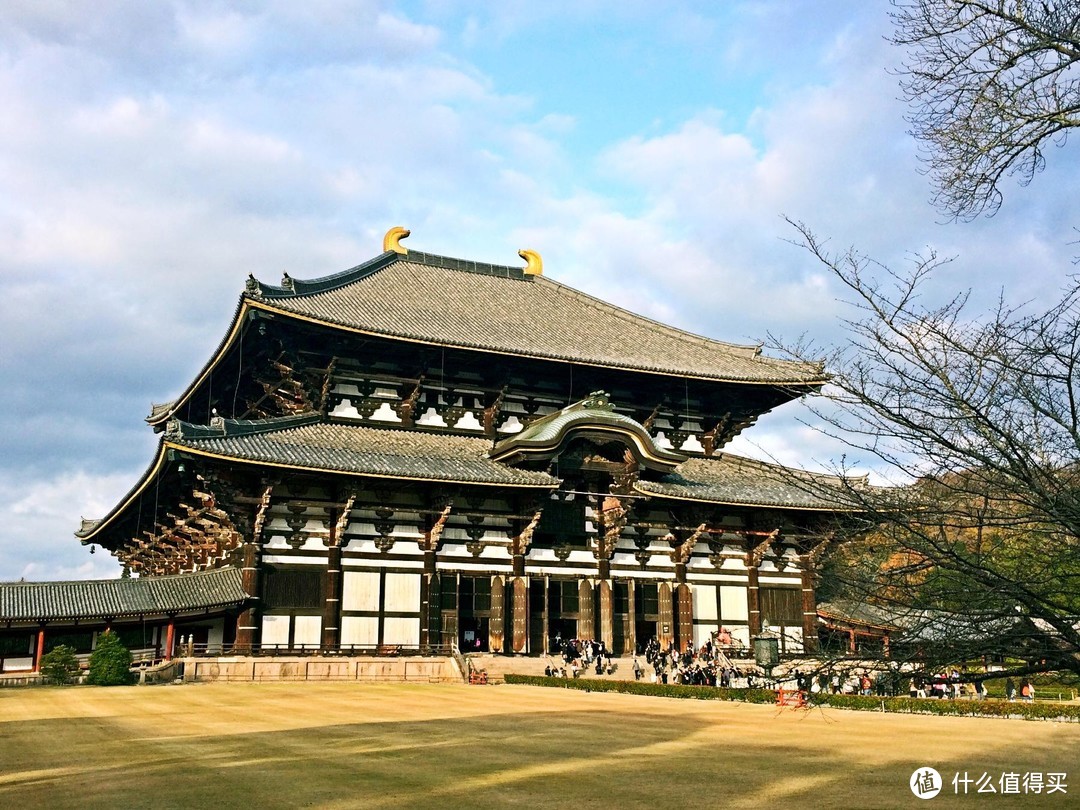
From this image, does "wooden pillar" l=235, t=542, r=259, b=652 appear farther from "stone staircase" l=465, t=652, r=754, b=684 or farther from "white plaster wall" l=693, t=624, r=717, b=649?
"white plaster wall" l=693, t=624, r=717, b=649

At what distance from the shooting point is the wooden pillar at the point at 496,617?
3684 centimetres

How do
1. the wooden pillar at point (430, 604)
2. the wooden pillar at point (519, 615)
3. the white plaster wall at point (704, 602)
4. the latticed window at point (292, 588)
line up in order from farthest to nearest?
1. the white plaster wall at point (704, 602)
2. the wooden pillar at point (519, 615)
3. the wooden pillar at point (430, 604)
4. the latticed window at point (292, 588)

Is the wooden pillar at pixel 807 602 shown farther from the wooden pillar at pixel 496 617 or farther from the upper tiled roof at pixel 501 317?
the wooden pillar at pixel 496 617

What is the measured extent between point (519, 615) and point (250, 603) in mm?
9826

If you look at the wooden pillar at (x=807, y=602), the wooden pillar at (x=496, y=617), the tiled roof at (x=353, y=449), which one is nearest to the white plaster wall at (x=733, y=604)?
the wooden pillar at (x=807, y=602)

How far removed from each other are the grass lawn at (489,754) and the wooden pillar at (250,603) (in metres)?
7.46

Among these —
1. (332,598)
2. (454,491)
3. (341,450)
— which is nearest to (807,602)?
(454,491)

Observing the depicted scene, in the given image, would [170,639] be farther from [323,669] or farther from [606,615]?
[606,615]

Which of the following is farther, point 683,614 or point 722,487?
point 722,487

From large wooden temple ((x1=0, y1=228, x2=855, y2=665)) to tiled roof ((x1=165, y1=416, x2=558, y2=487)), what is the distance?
12 cm

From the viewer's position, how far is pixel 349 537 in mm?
35969

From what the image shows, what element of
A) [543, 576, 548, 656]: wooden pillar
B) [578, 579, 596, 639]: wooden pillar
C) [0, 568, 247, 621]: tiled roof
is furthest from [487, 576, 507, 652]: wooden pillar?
[0, 568, 247, 621]: tiled roof

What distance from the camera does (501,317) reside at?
1789 inches

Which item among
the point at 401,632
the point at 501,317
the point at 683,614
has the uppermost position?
the point at 501,317
